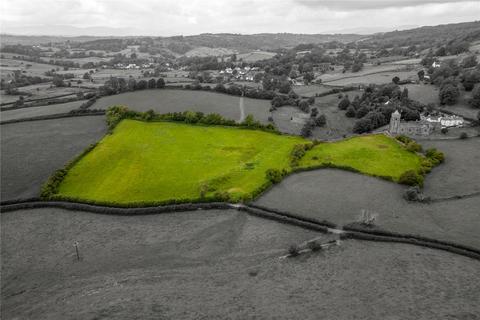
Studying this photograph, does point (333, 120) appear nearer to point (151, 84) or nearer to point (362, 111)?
point (362, 111)

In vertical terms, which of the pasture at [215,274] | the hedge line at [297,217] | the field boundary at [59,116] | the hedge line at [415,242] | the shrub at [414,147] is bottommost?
the pasture at [215,274]

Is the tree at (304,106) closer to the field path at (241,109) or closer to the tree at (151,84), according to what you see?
the field path at (241,109)

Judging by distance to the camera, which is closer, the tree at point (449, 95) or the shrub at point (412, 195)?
the shrub at point (412, 195)

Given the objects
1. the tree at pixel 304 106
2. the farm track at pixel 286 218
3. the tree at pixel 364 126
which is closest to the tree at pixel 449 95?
the tree at pixel 364 126

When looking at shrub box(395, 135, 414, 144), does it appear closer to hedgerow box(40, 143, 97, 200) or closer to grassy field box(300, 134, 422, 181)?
grassy field box(300, 134, 422, 181)

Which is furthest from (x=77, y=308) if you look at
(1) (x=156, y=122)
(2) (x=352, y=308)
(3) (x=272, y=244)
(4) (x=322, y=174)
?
(1) (x=156, y=122)

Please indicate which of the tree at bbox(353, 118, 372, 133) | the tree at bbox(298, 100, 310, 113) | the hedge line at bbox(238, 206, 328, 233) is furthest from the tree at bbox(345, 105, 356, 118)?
the hedge line at bbox(238, 206, 328, 233)
